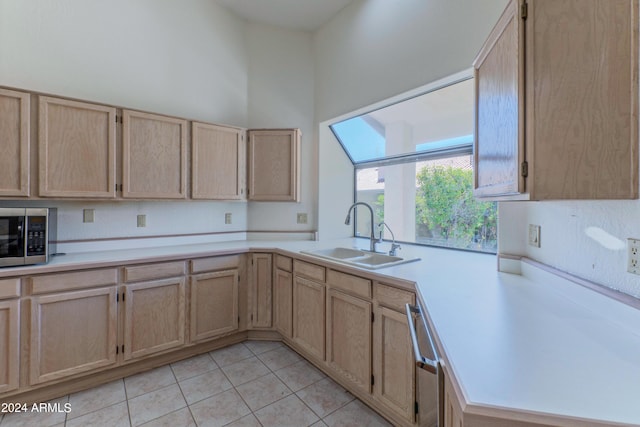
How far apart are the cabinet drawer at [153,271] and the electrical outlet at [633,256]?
257cm

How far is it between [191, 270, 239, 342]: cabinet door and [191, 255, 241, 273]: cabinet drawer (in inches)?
1.8

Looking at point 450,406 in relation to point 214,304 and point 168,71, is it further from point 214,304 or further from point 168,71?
point 168,71

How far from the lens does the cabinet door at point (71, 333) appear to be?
175 centimetres

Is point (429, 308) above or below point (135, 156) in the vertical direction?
below

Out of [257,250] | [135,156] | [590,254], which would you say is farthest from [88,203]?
[590,254]

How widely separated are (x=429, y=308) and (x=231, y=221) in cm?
244

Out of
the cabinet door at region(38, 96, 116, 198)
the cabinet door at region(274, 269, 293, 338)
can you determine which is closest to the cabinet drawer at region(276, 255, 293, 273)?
the cabinet door at region(274, 269, 293, 338)

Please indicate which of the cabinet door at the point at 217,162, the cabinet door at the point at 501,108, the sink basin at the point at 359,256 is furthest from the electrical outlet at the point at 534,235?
the cabinet door at the point at 217,162

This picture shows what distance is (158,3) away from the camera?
8.54 ft

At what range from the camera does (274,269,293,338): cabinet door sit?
244 cm

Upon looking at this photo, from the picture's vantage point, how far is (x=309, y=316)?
88.1 inches

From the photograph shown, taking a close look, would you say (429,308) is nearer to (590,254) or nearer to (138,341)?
(590,254)

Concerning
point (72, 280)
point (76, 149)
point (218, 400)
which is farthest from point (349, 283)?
point (76, 149)

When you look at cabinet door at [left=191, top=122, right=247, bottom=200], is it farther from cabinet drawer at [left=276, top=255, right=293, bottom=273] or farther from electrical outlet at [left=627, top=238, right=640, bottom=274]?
electrical outlet at [left=627, top=238, right=640, bottom=274]
